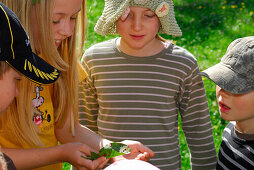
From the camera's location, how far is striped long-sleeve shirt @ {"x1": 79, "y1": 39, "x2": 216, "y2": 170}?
3330 millimetres

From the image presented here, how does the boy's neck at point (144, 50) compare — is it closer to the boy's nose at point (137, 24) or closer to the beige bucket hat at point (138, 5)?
the beige bucket hat at point (138, 5)

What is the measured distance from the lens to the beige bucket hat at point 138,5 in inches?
124

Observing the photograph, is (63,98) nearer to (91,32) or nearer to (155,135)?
(155,135)

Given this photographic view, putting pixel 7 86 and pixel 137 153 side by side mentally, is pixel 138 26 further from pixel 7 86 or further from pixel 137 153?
pixel 7 86

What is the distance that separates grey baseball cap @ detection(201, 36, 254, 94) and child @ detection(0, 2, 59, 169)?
4.26ft

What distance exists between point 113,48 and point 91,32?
5.07 metres

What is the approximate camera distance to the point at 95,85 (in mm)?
3459

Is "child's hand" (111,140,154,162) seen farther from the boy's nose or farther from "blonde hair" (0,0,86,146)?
the boy's nose

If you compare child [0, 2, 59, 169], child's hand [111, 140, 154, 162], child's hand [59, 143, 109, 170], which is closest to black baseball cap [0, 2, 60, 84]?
child [0, 2, 59, 169]

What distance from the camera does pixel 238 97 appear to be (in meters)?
2.84

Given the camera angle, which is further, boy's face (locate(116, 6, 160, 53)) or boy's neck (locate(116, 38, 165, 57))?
boy's neck (locate(116, 38, 165, 57))

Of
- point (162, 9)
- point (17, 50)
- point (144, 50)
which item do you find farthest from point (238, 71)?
point (17, 50)

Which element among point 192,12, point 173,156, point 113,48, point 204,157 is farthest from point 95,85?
point 192,12

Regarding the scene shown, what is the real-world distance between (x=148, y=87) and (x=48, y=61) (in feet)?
3.07
